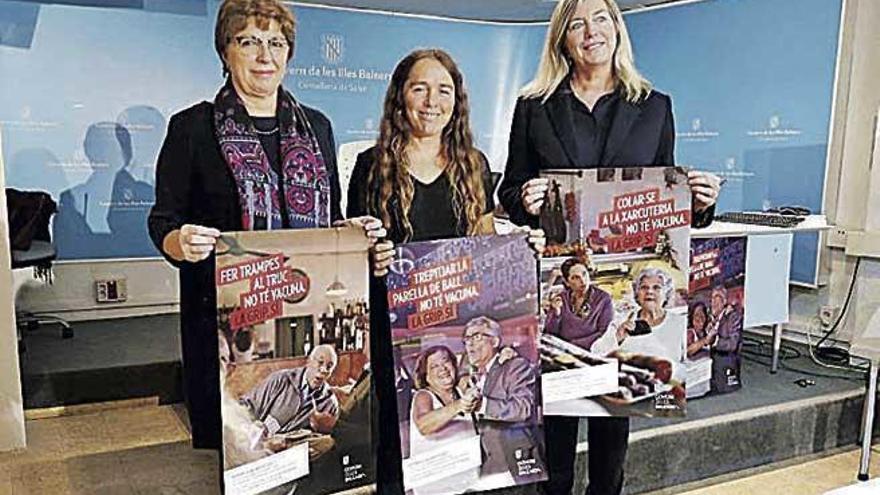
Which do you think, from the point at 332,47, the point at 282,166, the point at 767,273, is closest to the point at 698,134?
the point at 767,273

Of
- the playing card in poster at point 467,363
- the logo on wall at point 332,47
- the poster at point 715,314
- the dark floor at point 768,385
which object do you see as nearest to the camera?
the playing card in poster at point 467,363

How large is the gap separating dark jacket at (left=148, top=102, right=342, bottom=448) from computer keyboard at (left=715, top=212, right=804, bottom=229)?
245 cm

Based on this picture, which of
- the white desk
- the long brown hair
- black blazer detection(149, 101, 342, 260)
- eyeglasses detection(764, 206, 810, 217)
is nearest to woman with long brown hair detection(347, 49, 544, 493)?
the long brown hair

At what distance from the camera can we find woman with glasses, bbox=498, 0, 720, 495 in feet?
6.70

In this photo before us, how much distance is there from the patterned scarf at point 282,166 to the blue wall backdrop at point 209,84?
1.98 meters

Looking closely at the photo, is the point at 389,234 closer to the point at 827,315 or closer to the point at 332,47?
the point at 332,47

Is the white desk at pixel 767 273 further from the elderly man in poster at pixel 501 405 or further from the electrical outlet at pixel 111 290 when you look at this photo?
the electrical outlet at pixel 111 290

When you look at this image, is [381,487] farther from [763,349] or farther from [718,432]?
[763,349]

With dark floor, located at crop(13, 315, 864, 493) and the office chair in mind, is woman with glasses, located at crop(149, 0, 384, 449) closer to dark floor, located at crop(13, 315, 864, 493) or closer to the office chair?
dark floor, located at crop(13, 315, 864, 493)

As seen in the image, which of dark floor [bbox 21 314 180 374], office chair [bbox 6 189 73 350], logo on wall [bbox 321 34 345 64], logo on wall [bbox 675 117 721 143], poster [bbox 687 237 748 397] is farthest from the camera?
logo on wall [bbox 675 117 721 143]

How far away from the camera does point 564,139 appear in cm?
206

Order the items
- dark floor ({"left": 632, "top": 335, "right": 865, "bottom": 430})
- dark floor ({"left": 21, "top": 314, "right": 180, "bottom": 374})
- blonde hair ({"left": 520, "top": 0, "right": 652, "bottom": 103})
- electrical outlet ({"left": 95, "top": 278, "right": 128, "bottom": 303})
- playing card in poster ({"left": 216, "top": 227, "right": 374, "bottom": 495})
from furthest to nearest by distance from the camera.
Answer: electrical outlet ({"left": 95, "top": 278, "right": 128, "bottom": 303})
dark floor ({"left": 21, "top": 314, "right": 180, "bottom": 374})
dark floor ({"left": 632, "top": 335, "right": 865, "bottom": 430})
blonde hair ({"left": 520, "top": 0, "right": 652, "bottom": 103})
playing card in poster ({"left": 216, "top": 227, "right": 374, "bottom": 495})

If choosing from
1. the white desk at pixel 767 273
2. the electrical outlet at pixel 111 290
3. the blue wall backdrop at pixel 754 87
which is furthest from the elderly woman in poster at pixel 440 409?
the electrical outlet at pixel 111 290

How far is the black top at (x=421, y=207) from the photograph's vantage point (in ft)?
6.29
